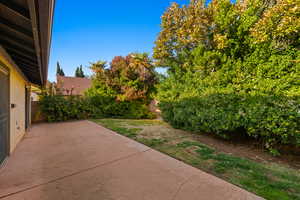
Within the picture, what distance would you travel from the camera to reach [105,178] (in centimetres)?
219

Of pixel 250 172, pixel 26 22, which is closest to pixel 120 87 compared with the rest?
pixel 26 22

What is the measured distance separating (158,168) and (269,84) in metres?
3.90

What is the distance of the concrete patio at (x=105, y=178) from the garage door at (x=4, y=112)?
0.30 m

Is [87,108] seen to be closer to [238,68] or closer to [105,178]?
[105,178]

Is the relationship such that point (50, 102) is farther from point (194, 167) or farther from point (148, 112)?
point (194, 167)

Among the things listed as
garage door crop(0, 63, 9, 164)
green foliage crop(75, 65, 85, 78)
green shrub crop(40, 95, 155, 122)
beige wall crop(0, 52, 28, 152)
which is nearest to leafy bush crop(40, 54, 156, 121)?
green shrub crop(40, 95, 155, 122)

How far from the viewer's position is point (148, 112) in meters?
11.2

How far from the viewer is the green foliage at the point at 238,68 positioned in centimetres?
344

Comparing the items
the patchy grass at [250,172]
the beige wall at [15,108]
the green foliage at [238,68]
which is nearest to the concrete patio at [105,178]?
the patchy grass at [250,172]

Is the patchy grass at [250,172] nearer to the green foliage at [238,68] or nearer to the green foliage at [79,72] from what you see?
the green foliage at [238,68]

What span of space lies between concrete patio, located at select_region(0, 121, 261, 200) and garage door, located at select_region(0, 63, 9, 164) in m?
0.30

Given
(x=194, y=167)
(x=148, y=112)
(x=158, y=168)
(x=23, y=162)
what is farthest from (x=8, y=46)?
(x=148, y=112)

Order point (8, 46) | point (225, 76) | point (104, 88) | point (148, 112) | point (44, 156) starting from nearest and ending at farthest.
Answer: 1. point (8, 46)
2. point (44, 156)
3. point (225, 76)
4. point (104, 88)
5. point (148, 112)

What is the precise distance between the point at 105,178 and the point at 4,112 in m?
2.69
